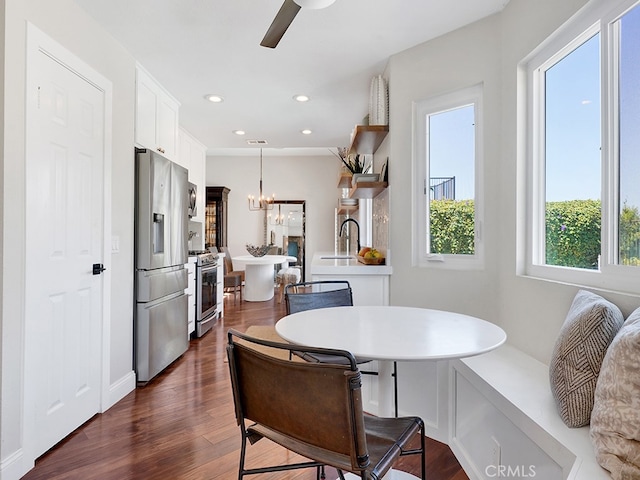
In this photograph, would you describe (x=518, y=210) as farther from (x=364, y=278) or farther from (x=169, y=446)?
(x=169, y=446)

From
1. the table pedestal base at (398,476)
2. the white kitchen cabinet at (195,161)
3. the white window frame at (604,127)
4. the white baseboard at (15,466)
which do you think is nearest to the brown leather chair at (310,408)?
the table pedestal base at (398,476)

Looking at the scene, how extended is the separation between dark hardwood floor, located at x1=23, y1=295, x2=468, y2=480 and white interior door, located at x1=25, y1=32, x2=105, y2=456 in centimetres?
13

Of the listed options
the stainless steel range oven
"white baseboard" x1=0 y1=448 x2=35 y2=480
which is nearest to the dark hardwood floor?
"white baseboard" x1=0 y1=448 x2=35 y2=480

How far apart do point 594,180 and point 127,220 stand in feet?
9.10

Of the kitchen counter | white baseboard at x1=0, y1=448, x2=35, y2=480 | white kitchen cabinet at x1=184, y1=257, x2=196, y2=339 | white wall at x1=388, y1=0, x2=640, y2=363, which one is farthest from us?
white kitchen cabinet at x1=184, y1=257, x2=196, y2=339

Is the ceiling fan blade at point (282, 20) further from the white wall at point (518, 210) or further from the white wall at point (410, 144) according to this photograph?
the white wall at point (518, 210)

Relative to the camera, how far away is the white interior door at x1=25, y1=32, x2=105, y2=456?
1729 millimetres

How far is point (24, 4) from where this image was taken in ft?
5.48

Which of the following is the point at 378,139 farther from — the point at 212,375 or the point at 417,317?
the point at 212,375

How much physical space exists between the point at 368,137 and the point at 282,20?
138 cm

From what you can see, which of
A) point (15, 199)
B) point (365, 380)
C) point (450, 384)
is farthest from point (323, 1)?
point (365, 380)

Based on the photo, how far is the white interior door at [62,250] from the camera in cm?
173

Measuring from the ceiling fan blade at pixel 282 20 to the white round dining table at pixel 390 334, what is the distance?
1.35 meters

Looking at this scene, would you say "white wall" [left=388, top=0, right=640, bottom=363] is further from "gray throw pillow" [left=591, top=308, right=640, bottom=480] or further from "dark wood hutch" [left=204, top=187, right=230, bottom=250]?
"dark wood hutch" [left=204, top=187, right=230, bottom=250]
